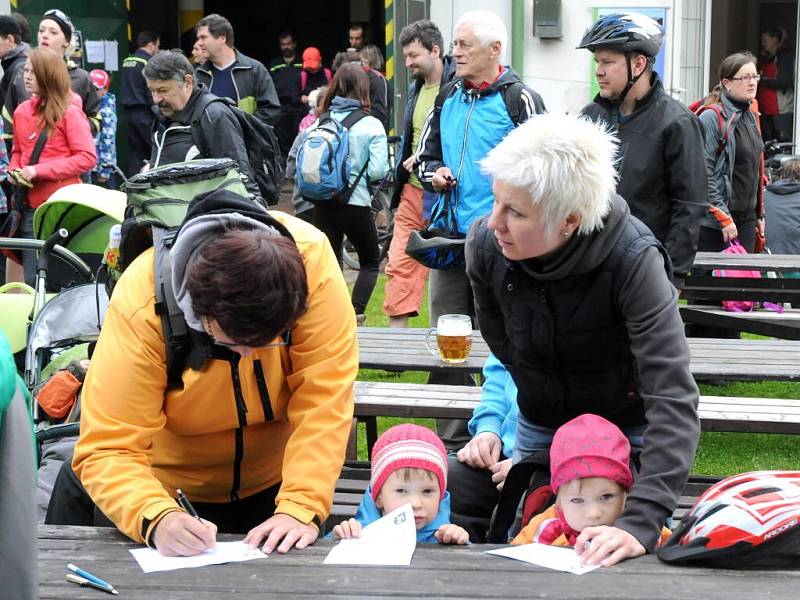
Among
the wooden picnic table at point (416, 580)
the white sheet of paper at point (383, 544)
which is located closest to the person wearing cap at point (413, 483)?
the white sheet of paper at point (383, 544)

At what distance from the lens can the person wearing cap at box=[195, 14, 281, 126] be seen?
9250 millimetres

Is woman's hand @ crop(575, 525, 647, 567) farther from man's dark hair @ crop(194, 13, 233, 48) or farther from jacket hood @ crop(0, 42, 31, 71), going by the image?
jacket hood @ crop(0, 42, 31, 71)

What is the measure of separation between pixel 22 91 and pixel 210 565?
6939 millimetres

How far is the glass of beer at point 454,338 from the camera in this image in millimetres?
4688

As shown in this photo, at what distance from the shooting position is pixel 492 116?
19.6 feet

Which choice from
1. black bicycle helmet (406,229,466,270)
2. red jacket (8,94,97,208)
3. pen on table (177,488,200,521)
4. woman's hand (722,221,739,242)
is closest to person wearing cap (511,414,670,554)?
pen on table (177,488,200,521)

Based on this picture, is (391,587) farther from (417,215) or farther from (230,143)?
(417,215)

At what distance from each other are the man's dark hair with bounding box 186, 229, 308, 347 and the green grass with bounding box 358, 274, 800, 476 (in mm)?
3117

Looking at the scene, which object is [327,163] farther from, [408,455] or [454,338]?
[408,455]

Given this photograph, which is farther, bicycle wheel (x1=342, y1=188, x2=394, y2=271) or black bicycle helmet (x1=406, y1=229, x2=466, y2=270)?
bicycle wheel (x1=342, y1=188, x2=394, y2=271)

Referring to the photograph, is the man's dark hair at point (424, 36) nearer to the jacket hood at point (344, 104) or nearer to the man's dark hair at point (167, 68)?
the jacket hood at point (344, 104)

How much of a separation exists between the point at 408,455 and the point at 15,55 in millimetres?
6895

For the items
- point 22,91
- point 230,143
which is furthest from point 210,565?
point 22,91

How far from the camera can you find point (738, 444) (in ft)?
20.3
